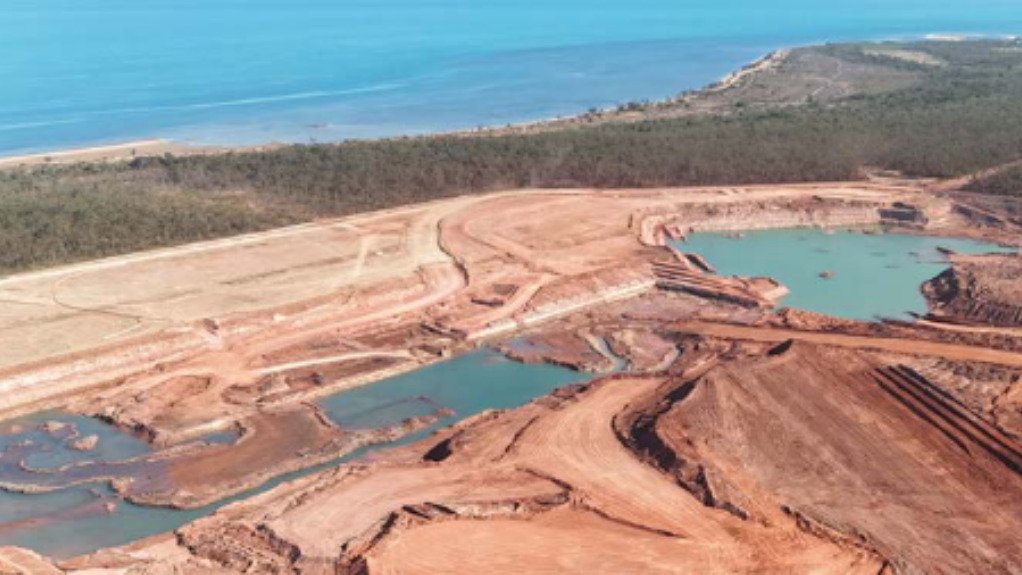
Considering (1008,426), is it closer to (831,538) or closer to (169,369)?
(831,538)

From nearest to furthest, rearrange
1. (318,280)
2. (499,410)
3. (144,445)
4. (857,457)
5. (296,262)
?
(857,457)
(144,445)
(499,410)
(318,280)
(296,262)

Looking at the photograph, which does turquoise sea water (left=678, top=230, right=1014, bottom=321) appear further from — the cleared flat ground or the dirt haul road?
the cleared flat ground

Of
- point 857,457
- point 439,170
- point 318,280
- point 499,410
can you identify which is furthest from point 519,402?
point 439,170

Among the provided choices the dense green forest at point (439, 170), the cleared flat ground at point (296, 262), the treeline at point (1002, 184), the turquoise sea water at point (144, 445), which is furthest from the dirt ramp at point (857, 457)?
the treeline at point (1002, 184)

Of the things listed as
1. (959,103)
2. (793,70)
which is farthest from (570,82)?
(959,103)

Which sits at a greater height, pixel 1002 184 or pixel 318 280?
pixel 318 280

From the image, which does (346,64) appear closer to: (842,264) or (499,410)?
(842,264)

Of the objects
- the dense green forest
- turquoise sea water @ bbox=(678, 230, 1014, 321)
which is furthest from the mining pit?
the dense green forest
